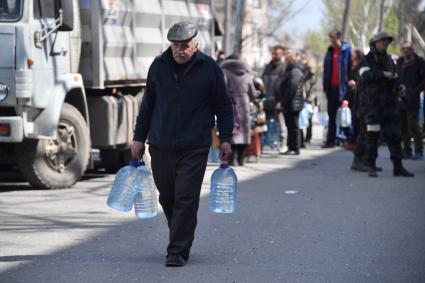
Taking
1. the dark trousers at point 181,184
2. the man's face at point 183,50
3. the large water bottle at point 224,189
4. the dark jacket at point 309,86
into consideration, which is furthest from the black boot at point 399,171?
the man's face at point 183,50

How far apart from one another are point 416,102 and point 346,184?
205 inches

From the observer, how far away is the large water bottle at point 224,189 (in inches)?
369

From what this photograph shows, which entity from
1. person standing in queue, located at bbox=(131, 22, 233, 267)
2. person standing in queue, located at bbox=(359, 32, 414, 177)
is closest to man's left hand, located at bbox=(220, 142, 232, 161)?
person standing in queue, located at bbox=(131, 22, 233, 267)

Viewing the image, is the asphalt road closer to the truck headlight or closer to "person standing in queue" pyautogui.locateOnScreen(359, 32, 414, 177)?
"person standing in queue" pyautogui.locateOnScreen(359, 32, 414, 177)

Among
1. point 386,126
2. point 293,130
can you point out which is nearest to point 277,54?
point 293,130

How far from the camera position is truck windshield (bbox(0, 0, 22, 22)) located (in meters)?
13.8

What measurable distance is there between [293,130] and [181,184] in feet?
42.7

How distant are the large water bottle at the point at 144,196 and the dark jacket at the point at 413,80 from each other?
11.6m

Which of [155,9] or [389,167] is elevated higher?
[155,9]

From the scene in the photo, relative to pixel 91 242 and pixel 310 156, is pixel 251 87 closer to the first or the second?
pixel 310 156

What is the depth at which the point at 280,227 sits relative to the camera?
37.4ft

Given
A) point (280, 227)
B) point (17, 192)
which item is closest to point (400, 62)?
point (17, 192)

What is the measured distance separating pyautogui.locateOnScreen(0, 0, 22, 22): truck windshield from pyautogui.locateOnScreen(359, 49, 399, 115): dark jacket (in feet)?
15.4

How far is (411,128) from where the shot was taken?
2077cm
